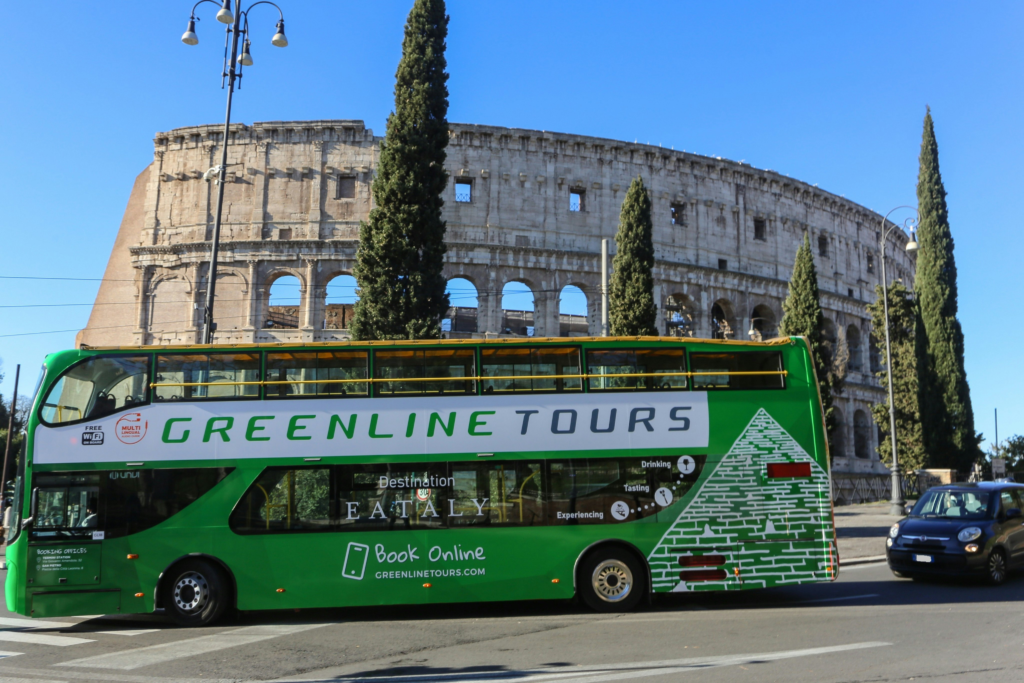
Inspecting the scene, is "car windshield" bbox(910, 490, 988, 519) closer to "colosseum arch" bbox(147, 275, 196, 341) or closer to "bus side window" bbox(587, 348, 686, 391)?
"bus side window" bbox(587, 348, 686, 391)

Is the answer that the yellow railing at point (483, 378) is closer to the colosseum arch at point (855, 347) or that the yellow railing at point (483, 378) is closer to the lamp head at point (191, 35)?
the lamp head at point (191, 35)

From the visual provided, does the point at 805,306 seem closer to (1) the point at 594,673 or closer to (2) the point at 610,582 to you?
(2) the point at 610,582

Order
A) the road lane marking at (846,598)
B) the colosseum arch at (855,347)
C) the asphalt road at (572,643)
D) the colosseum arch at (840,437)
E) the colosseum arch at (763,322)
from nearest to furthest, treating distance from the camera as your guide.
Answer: the asphalt road at (572,643) → the road lane marking at (846,598) → the colosseum arch at (763,322) → the colosseum arch at (840,437) → the colosseum arch at (855,347)

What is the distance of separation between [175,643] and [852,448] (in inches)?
1645

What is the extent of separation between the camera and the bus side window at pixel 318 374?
9.73 meters

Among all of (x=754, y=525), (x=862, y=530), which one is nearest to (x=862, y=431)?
(x=862, y=530)

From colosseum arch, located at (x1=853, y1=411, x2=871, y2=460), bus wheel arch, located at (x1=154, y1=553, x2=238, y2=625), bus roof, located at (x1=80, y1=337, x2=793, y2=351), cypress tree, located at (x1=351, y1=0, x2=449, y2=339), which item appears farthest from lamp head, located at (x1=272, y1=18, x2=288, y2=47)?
colosseum arch, located at (x1=853, y1=411, x2=871, y2=460)

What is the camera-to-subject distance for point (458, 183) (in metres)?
36.3

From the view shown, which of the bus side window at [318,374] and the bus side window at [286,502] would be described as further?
the bus side window at [318,374]

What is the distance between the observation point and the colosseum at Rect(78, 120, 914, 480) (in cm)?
3438

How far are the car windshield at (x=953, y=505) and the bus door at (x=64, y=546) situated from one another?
11928 millimetres

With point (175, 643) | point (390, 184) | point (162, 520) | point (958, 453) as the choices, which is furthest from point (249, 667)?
point (958, 453)

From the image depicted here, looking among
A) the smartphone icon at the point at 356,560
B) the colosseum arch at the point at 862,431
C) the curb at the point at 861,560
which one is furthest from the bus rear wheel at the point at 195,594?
the colosseum arch at the point at 862,431

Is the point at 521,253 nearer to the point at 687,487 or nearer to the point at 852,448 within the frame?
the point at 852,448
